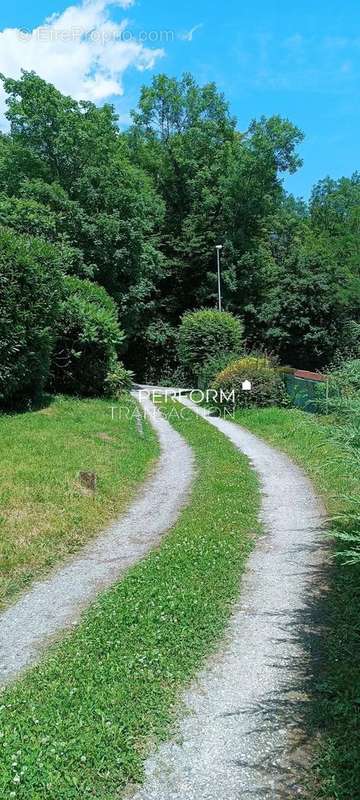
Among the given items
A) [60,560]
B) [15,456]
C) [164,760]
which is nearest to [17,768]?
[164,760]

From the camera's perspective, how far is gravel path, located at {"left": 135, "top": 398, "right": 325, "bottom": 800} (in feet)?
10.4

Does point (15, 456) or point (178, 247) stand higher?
point (178, 247)

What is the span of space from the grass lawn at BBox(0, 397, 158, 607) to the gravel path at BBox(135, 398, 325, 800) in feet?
8.10

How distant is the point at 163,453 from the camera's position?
45.9 feet

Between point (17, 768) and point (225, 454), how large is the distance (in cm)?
1028

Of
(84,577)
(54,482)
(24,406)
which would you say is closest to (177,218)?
(24,406)

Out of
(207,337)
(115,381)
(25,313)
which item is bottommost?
(115,381)

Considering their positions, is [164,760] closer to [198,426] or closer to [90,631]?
[90,631]

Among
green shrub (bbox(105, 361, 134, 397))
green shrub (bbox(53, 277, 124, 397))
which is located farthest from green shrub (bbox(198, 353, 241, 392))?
green shrub (bbox(53, 277, 124, 397))

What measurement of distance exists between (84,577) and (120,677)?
2434mm

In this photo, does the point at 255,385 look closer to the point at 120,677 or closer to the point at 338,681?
the point at 338,681

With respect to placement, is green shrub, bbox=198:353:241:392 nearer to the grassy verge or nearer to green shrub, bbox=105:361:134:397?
green shrub, bbox=105:361:134:397

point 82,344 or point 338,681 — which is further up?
point 82,344

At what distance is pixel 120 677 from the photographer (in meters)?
4.17
